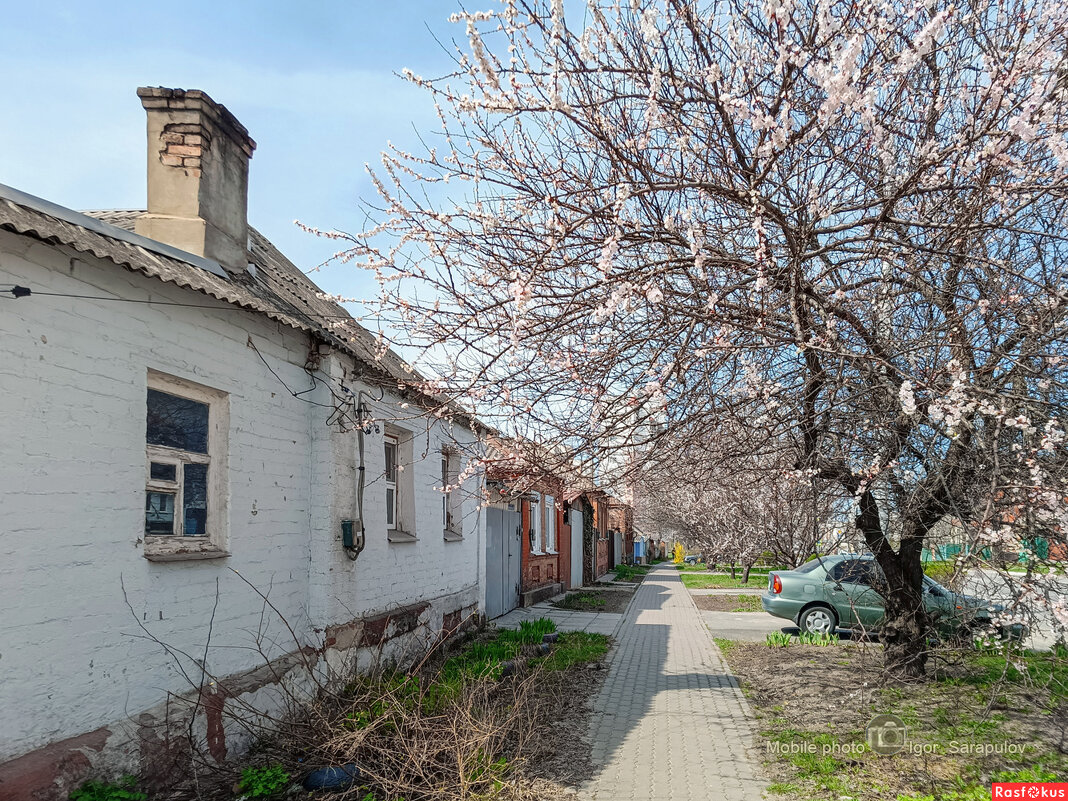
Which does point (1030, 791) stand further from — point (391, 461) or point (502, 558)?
point (502, 558)

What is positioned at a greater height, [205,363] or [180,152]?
[180,152]

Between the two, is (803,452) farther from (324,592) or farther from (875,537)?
(324,592)

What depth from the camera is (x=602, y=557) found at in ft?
121

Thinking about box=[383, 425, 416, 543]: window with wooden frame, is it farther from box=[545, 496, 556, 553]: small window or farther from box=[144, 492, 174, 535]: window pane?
box=[545, 496, 556, 553]: small window

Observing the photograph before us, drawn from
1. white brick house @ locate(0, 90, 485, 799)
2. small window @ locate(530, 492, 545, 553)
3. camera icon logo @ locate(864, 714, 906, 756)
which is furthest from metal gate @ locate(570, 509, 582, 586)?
camera icon logo @ locate(864, 714, 906, 756)

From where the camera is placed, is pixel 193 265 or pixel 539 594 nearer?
pixel 193 265

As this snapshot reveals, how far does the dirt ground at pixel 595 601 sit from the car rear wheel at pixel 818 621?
19.4 ft

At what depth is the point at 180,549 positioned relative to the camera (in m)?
5.57

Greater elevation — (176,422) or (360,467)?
(176,422)

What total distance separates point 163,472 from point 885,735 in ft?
21.0

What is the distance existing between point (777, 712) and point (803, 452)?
2.90 m

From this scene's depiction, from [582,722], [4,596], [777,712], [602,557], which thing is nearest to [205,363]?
[4,596]

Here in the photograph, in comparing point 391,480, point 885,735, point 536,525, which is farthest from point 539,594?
point 885,735

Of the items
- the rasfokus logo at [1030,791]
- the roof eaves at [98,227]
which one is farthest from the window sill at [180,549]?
the rasfokus logo at [1030,791]
